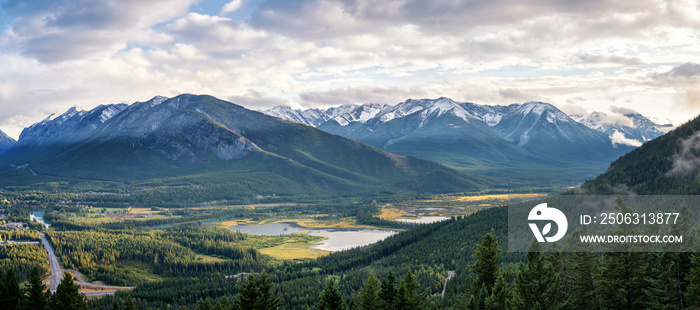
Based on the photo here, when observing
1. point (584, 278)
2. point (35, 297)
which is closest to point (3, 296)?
point (35, 297)

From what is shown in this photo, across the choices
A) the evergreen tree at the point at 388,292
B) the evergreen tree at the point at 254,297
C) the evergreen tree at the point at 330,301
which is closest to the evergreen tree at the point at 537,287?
the evergreen tree at the point at 388,292

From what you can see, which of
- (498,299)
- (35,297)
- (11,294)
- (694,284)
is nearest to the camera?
(694,284)

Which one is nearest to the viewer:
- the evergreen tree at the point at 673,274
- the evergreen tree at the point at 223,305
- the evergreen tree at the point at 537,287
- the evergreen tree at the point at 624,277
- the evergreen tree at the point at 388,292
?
the evergreen tree at the point at 673,274

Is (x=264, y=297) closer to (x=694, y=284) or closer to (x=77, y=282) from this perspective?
(x=694, y=284)

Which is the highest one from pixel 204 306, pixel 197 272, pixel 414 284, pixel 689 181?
pixel 689 181

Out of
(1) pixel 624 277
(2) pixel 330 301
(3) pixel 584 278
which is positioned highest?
(1) pixel 624 277

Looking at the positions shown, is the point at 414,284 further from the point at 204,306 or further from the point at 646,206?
the point at 646,206

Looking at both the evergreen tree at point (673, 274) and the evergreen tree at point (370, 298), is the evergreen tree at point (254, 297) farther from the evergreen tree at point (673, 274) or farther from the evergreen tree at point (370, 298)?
the evergreen tree at point (673, 274)

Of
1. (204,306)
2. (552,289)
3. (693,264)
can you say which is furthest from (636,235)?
(204,306)
